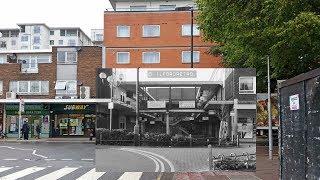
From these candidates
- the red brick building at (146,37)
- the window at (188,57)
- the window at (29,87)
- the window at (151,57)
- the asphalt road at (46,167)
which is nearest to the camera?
the asphalt road at (46,167)

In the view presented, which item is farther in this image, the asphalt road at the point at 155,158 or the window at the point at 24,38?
the window at the point at 24,38

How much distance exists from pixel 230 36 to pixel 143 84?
6.66 meters

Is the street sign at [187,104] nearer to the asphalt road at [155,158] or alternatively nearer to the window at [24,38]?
the asphalt road at [155,158]

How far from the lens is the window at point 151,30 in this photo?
4706cm

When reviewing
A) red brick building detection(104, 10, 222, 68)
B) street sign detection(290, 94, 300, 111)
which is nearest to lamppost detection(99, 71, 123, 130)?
street sign detection(290, 94, 300, 111)

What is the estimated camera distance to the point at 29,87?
45719 millimetres

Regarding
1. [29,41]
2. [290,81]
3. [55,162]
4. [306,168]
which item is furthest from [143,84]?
[29,41]

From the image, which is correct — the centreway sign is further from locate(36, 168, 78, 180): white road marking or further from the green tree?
locate(36, 168, 78, 180): white road marking

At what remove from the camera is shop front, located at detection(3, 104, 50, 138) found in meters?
45.0

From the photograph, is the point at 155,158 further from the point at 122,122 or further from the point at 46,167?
the point at 46,167

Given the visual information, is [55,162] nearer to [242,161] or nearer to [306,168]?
[242,161]

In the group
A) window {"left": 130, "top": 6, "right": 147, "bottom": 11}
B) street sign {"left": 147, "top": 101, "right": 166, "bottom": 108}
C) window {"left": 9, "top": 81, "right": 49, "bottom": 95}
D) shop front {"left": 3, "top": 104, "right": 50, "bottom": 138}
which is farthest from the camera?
window {"left": 130, "top": 6, "right": 147, "bottom": 11}

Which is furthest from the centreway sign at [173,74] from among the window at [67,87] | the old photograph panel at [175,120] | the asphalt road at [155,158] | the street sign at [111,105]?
the window at [67,87]

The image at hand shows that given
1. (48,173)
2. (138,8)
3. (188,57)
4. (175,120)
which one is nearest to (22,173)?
(48,173)
